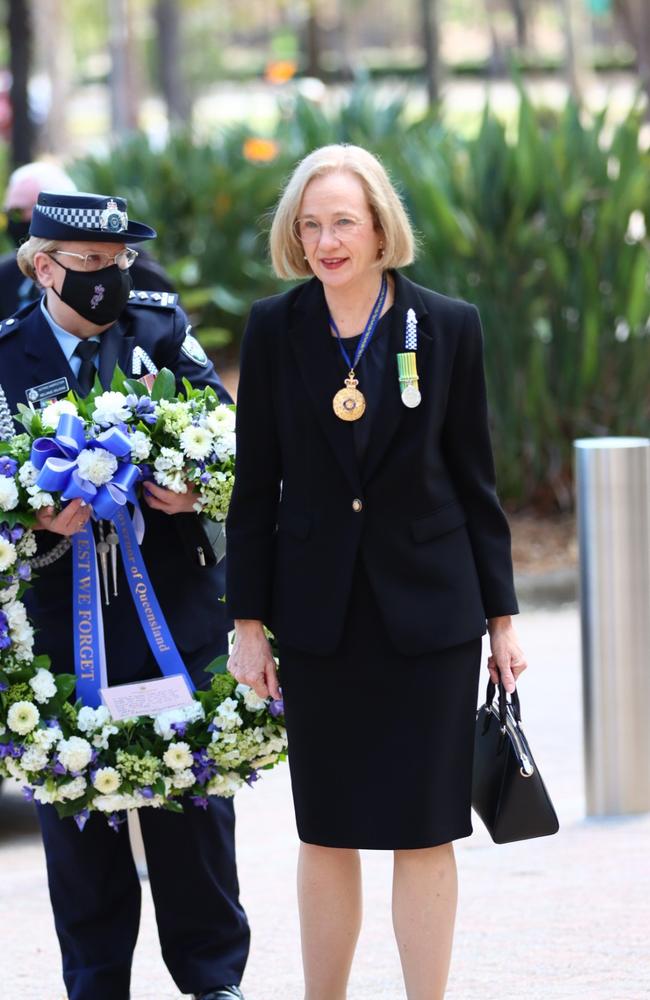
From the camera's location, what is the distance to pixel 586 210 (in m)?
9.70

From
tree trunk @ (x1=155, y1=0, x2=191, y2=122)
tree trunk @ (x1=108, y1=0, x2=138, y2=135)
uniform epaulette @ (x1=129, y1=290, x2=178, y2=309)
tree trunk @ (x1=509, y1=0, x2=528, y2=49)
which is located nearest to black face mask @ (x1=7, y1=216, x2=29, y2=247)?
uniform epaulette @ (x1=129, y1=290, x2=178, y2=309)

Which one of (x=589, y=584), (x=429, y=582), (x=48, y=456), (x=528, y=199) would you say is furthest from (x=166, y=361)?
(x=528, y=199)

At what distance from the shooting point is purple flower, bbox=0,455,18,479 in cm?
371

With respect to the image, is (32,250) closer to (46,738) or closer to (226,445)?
(226,445)

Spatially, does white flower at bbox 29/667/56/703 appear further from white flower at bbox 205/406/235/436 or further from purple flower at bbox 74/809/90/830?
white flower at bbox 205/406/235/436

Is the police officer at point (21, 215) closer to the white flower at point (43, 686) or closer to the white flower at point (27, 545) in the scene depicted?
the white flower at point (27, 545)

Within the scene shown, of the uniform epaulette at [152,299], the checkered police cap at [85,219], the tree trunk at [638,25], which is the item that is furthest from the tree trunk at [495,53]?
the checkered police cap at [85,219]

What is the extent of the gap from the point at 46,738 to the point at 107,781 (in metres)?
0.16

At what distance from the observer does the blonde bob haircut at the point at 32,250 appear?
3.92 metres

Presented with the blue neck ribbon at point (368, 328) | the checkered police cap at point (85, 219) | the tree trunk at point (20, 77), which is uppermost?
the tree trunk at point (20, 77)

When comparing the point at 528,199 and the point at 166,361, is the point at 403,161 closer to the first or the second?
the point at 528,199

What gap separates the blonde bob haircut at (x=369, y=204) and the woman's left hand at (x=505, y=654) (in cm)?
Result: 77

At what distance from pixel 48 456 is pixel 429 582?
2.99 ft

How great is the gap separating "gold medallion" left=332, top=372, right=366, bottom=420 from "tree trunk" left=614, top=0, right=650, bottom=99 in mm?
16817
